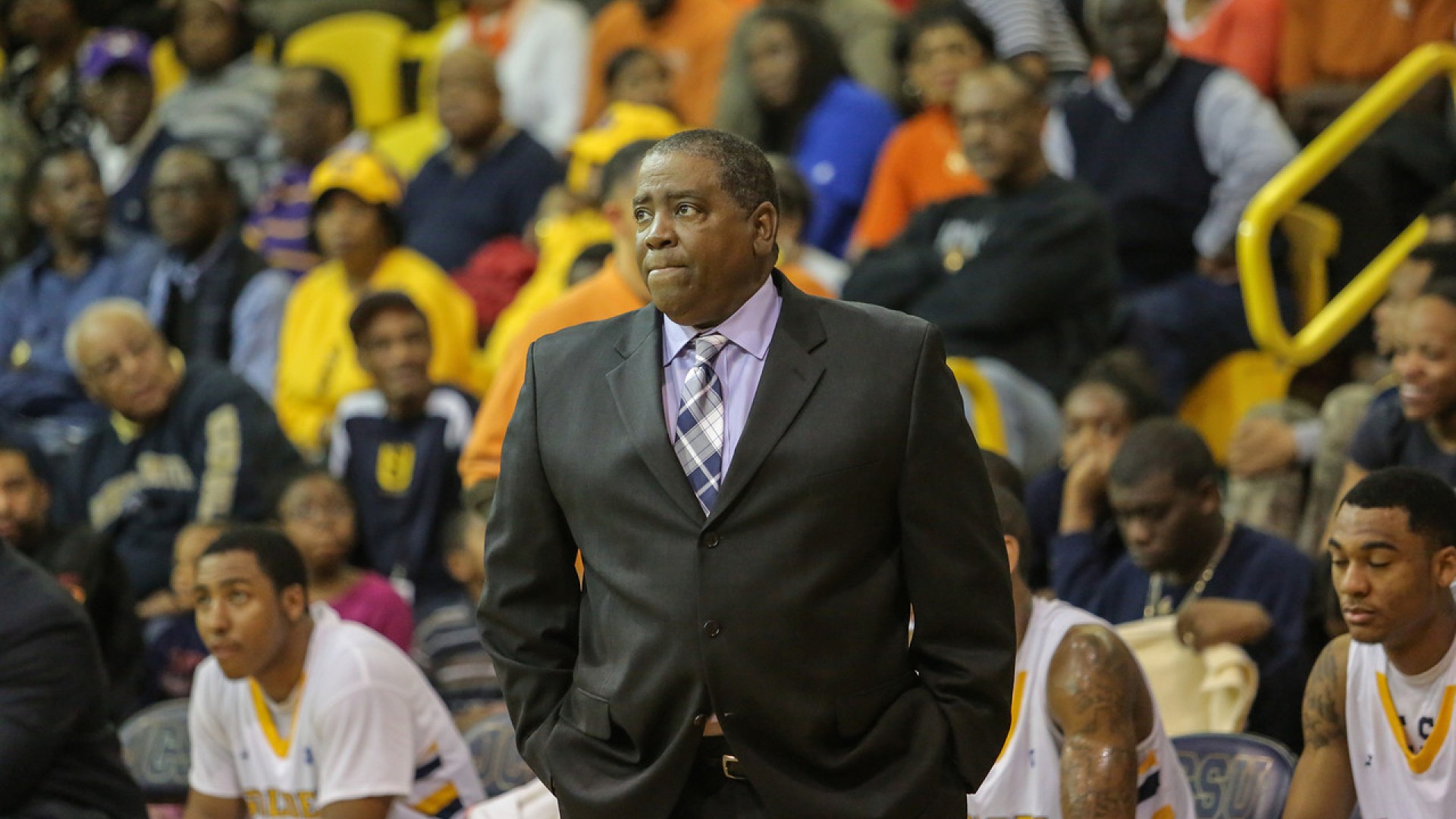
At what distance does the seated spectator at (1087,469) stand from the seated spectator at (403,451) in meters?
2.14

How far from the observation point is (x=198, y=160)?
9.03 metres

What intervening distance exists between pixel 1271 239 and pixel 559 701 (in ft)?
17.5

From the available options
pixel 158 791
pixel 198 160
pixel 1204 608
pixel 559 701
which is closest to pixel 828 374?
pixel 559 701

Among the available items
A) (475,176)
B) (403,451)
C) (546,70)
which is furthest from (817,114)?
(403,451)

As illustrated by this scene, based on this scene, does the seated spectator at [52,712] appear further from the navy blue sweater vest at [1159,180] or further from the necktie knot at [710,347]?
the navy blue sweater vest at [1159,180]

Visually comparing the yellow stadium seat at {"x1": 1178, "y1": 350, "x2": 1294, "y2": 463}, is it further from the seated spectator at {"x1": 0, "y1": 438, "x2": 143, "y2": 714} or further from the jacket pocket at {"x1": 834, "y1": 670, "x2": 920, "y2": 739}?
the jacket pocket at {"x1": 834, "y1": 670, "x2": 920, "y2": 739}

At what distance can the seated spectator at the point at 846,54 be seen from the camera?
30.5ft

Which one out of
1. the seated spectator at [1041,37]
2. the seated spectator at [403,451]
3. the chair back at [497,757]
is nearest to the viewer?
the chair back at [497,757]

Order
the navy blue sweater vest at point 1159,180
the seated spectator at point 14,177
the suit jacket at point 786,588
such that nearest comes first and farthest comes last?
the suit jacket at point 786,588 < the navy blue sweater vest at point 1159,180 < the seated spectator at point 14,177

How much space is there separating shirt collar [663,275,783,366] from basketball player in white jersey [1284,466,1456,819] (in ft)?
5.59

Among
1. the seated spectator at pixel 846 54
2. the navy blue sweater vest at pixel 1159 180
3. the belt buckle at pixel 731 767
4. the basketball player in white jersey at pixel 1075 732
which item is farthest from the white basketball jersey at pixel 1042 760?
the seated spectator at pixel 846 54

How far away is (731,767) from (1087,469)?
11.6 ft

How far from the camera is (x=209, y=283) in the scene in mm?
8922

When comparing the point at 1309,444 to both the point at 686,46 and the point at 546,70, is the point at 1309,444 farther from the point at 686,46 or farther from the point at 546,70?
the point at 546,70
